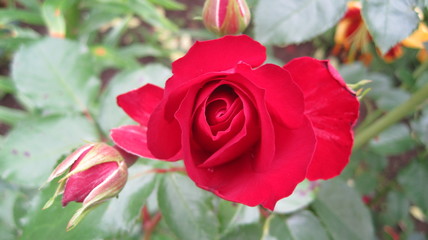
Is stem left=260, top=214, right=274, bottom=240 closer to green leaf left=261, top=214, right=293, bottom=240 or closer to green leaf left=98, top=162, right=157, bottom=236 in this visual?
green leaf left=261, top=214, right=293, bottom=240

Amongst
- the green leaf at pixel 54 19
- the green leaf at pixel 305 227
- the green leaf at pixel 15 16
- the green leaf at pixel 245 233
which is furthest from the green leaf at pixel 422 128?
the green leaf at pixel 15 16

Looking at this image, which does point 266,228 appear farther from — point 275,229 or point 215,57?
point 215,57

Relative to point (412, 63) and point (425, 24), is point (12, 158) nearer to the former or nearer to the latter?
point (425, 24)

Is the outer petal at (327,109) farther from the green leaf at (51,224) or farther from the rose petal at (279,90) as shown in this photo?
the green leaf at (51,224)

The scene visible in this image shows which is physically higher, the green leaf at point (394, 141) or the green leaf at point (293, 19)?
the green leaf at point (293, 19)

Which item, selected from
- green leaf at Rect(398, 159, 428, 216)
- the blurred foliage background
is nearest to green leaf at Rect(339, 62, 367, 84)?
the blurred foliage background

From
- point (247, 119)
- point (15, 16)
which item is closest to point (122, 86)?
point (247, 119)
